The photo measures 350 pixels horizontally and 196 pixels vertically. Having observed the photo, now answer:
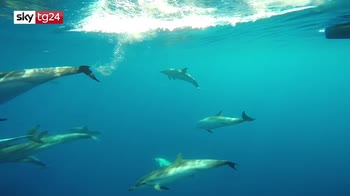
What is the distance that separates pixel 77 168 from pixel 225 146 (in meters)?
21.1

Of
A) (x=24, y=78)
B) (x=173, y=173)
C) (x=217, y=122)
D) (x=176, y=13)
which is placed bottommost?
(x=217, y=122)

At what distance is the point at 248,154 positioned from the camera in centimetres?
4169

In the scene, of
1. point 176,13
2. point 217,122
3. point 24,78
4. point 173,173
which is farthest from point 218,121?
point 24,78

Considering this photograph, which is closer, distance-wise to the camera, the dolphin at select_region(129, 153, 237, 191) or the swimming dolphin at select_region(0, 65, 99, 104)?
the swimming dolphin at select_region(0, 65, 99, 104)

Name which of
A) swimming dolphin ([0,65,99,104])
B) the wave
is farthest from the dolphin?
the wave

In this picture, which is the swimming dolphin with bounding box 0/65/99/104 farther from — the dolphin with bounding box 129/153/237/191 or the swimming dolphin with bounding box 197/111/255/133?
the swimming dolphin with bounding box 197/111/255/133

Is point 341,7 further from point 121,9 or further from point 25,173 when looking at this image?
point 25,173

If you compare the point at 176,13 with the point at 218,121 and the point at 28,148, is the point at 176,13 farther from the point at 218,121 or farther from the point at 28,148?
the point at 28,148

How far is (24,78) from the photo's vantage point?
17.3ft

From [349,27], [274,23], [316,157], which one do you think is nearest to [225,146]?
[316,157]

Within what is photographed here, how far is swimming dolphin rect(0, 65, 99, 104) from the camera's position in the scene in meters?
5.20

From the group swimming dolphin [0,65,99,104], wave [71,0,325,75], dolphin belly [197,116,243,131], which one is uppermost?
wave [71,0,325,75]

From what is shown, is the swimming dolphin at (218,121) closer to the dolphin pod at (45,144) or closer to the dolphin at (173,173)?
the dolphin pod at (45,144)

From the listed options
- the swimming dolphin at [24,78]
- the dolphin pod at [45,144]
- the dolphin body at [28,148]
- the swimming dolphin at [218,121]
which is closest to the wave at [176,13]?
the swimming dolphin at [218,121]
